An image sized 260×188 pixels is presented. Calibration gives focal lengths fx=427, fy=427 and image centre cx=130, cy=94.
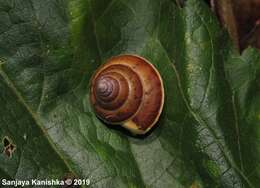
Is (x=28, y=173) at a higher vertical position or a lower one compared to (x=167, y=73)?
lower

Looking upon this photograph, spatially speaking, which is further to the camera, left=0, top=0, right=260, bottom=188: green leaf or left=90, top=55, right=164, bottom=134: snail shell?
left=90, top=55, right=164, bottom=134: snail shell

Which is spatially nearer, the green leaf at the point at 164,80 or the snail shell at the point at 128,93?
the green leaf at the point at 164,80

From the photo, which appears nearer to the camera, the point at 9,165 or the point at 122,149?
the point at 9,165

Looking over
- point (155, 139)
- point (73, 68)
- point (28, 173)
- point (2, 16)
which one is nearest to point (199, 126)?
point (155, 139)

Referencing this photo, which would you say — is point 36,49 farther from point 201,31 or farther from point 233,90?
point 233,90
